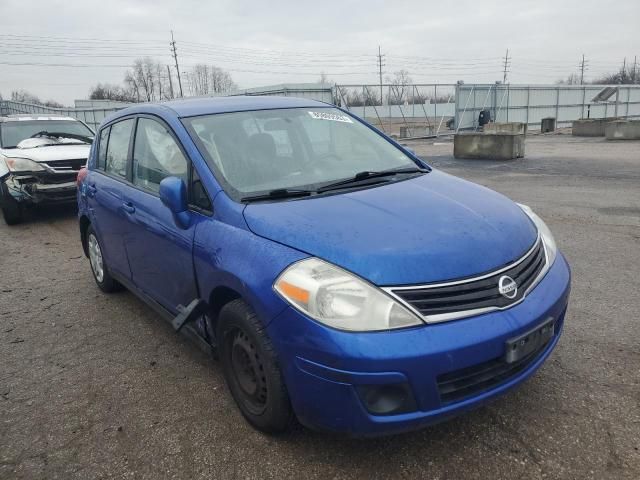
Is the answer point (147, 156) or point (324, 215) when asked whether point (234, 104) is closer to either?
point (147, 156)

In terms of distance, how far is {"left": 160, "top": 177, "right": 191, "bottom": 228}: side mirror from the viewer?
288cm

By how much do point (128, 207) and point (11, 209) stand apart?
583cm

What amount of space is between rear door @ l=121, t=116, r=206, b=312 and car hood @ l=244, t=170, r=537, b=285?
26.4 inches

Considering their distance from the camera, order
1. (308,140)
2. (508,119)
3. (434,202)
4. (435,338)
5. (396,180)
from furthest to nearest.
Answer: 1. (508,119)
2. (308,140)
3. (396,180)
4. (434,202)
5. (435,338)

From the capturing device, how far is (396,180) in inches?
125

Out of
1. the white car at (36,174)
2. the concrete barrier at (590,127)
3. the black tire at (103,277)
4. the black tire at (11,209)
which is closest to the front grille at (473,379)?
the black tire at (103,277)

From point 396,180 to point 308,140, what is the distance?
2.27ft

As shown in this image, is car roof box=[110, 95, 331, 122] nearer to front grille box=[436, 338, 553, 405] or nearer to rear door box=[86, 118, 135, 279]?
rear door box=[86, 118, 135, 279]

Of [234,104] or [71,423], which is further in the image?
[234,104]

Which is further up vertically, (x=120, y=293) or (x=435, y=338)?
(x=435, y=338)

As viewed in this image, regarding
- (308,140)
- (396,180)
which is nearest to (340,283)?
(396,180)

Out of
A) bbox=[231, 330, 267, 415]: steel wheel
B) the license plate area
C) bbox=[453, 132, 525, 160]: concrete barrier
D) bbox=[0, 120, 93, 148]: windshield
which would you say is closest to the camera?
the license plate area

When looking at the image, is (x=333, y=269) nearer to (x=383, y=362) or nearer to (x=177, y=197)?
(x=383, y=362)

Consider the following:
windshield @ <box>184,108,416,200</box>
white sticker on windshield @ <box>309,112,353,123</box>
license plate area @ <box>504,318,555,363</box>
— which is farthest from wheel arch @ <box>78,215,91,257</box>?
license plate area @ <box>504,318,555,363</box>
